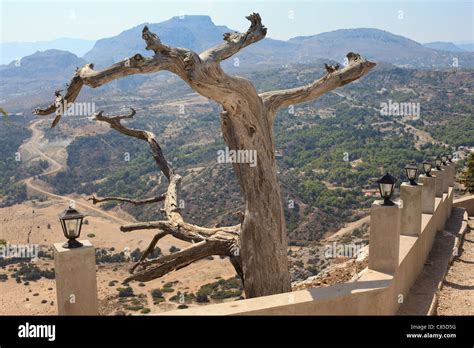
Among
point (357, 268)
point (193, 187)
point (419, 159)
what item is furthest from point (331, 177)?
point (357, 268)

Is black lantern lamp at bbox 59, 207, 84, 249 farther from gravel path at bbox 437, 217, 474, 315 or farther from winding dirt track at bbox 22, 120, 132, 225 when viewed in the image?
winding dirt track at bbox 22, 120, 132, 225

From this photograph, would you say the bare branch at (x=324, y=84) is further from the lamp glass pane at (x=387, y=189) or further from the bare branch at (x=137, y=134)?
the bare branch at (x=137, y=134)

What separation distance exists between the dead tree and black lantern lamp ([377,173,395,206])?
4.27 feet

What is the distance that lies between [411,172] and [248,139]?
2.65 meters

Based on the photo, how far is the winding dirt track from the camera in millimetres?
49544

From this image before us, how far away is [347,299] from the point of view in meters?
4.16

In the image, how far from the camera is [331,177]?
47688 mm

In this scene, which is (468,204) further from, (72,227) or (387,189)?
(72,227)

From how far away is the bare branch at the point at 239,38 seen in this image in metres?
5.27

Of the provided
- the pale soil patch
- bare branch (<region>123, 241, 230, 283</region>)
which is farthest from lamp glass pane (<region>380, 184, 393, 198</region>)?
the pale soil patch

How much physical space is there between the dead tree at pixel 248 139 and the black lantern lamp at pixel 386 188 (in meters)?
1.30

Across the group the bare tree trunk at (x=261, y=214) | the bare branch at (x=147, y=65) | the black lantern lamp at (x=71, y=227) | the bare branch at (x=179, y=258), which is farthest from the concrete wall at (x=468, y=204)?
the black lantern lamp at (x=71, y=227)
